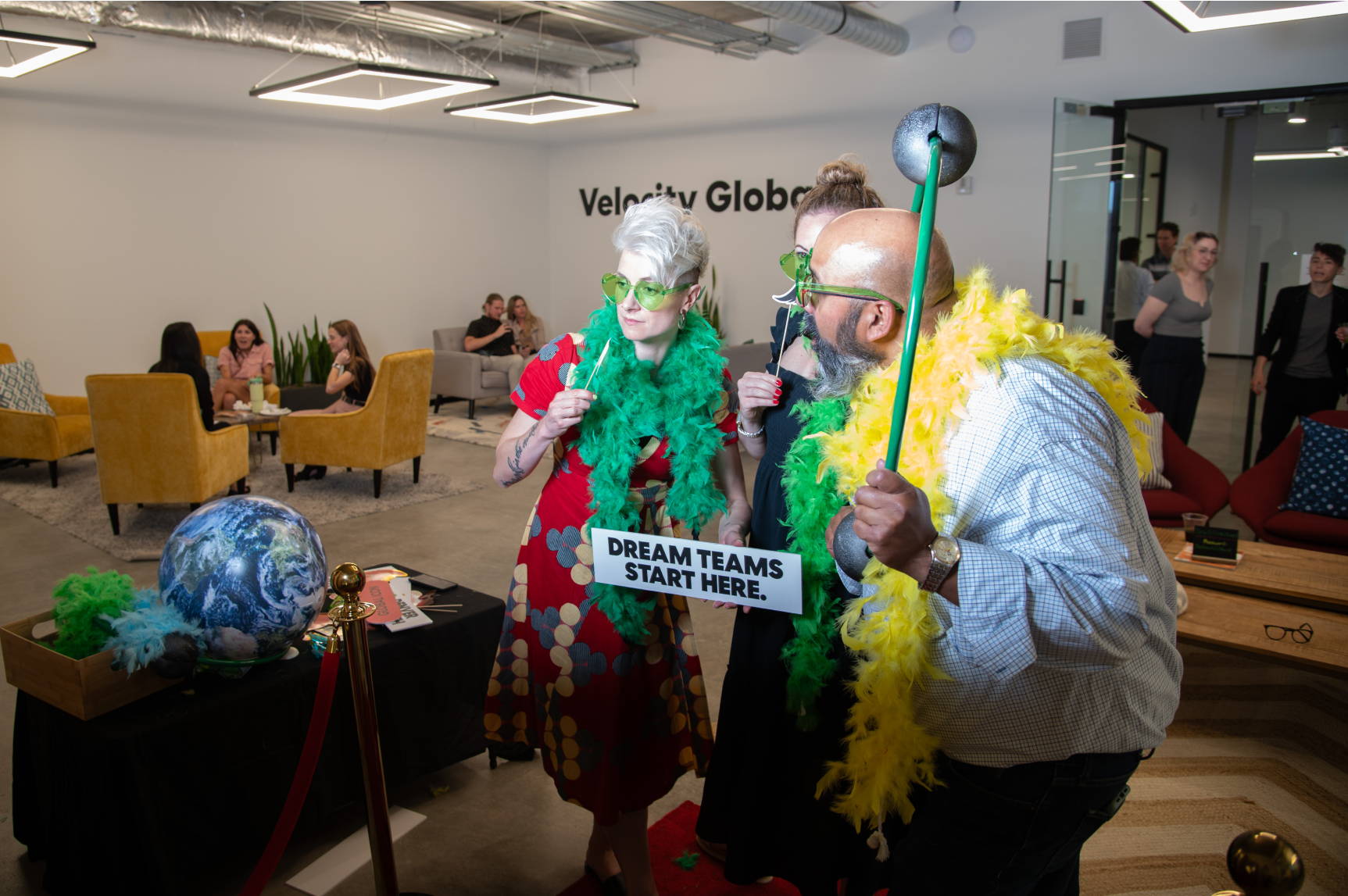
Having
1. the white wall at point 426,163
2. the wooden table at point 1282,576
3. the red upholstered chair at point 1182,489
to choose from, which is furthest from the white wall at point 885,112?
the wooden table at point 1282,576

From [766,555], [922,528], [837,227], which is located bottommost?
[766,555]

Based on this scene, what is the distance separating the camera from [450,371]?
9602 millimetres

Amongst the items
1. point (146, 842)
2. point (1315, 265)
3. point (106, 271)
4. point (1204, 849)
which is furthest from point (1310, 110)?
point (106, 271)

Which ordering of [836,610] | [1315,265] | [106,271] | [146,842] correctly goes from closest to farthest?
1. [836,610]
2. [146,842]
3. [1315,265]
4. [106,271]

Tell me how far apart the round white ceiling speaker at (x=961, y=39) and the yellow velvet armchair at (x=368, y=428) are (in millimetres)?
5621

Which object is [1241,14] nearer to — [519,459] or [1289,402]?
[1289,402]

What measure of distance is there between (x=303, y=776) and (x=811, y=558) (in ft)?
3.76

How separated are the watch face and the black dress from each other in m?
0.82

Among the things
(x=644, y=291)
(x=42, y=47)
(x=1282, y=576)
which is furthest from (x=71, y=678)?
(x=42, y=47)

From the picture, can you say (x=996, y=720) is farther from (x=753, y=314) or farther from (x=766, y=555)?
(x=753, y=314)

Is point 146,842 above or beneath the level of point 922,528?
beneath

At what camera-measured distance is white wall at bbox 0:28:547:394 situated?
301 inches

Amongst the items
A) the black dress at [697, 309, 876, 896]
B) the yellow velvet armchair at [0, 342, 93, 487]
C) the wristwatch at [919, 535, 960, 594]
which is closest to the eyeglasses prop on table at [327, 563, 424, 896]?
the black dress at [697, 309, 876, 896]

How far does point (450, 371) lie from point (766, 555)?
8.40m
